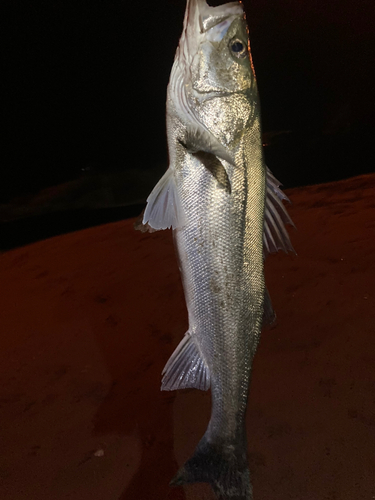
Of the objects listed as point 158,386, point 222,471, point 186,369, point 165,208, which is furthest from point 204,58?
point 158,386

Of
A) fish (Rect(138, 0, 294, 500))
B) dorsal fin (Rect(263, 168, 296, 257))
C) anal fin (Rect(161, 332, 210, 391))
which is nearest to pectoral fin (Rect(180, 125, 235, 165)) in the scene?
fish (Rect(138, 0, 294, 500))

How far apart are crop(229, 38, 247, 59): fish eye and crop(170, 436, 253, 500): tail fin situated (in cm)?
193

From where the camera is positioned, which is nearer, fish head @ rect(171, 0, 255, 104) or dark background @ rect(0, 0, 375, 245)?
fish head @ rect(171, 0, 255, 104)

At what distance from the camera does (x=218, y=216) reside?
1.47 m

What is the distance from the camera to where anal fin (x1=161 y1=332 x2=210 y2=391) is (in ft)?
5.24

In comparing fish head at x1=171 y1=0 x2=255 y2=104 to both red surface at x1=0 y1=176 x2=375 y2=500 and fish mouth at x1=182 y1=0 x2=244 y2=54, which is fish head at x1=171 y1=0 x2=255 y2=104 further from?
red surface at x1=0 y1=176 x2=375 y2=500

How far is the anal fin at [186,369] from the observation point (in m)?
1.60

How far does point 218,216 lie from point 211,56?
2.44 feet

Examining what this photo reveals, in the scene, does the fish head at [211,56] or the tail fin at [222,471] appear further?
the tail fin at [222,471]

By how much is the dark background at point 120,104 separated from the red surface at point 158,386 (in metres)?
10.5

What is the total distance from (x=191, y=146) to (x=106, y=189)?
593 inches

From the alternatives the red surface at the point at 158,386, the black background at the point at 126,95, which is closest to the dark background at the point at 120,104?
the black background at the point at 126,95

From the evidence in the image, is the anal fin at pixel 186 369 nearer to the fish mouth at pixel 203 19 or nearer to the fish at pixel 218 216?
the fish at pixel 218 216

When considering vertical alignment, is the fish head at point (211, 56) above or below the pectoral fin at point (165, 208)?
above
